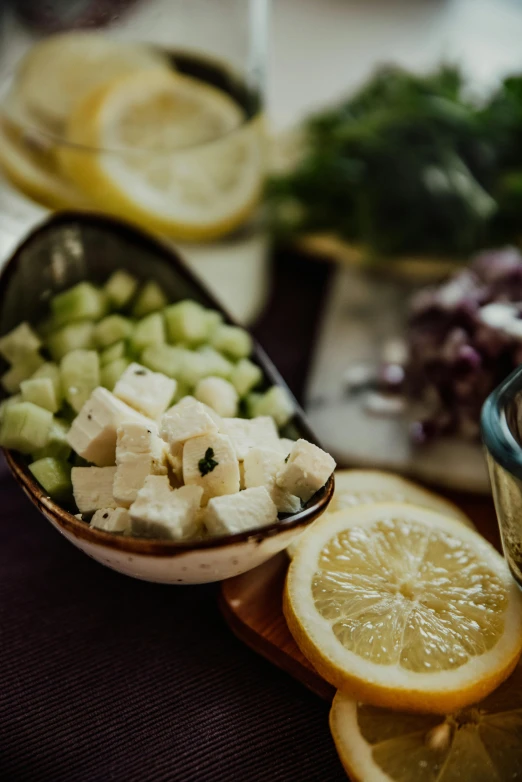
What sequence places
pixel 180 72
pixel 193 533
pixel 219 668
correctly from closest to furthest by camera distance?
1. pixel 193 533
2. pixel 219 668
3. pixel 180 72

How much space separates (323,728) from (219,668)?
0.14m

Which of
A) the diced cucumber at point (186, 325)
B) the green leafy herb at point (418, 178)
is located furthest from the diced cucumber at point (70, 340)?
the green leafy herb at point (418, 178)

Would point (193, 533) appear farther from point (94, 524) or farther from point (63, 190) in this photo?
point (63, 190)

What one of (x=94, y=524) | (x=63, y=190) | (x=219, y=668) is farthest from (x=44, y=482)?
(x=63, y=190)

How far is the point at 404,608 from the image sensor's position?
34.0 inches

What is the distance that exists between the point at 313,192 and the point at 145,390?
790 millimetres

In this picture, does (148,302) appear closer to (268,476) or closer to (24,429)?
(24,429)

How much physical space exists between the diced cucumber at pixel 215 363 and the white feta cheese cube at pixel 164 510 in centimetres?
24

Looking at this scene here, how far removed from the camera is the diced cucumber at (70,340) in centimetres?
107

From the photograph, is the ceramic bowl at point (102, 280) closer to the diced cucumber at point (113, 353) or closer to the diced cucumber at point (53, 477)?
the diced cucumber at point (53, 477)

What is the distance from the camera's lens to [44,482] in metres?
0.90

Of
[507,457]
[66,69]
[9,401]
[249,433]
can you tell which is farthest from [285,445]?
[66,69]

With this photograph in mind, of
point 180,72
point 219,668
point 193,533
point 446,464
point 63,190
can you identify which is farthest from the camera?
point 180,72

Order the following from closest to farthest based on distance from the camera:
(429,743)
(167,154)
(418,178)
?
(429,743)
(167,154)
(418,178)
